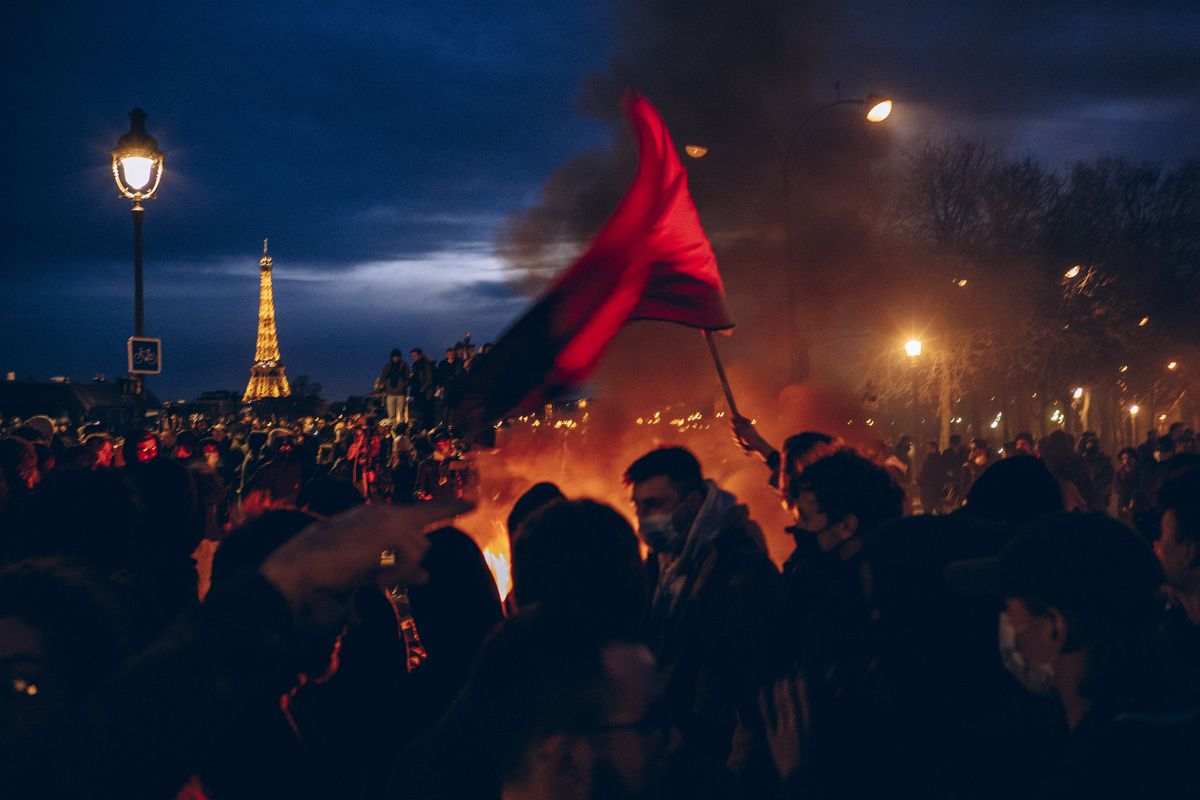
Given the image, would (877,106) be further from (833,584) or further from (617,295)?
(833,584)

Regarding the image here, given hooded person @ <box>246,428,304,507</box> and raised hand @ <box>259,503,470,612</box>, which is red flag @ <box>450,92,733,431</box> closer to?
hooded person @ <box>246,428,304,507</box>

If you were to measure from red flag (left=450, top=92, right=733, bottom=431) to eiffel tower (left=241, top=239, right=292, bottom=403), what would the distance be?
90515mm

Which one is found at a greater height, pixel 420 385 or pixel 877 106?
pixel 877 106

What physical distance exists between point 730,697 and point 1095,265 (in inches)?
1284

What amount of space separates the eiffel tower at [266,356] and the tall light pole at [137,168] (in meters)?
85.3

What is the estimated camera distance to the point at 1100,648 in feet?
6.91

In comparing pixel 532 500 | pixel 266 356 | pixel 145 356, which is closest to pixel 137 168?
pixel 145 356

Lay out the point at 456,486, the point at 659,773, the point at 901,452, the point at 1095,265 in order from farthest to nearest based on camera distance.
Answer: the point at 1095,265
the point at 901,452
the point at 456,486
the point at 659,773

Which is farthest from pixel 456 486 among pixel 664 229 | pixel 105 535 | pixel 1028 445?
pixel 105 535

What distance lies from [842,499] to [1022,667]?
1.13m

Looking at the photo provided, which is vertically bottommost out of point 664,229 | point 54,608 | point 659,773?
point 659,773

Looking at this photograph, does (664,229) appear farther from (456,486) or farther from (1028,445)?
(1028,445)

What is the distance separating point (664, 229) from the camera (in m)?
6.21

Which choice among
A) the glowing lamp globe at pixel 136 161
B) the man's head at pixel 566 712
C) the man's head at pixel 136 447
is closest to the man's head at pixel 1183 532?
the man's head at pixel 566 712
